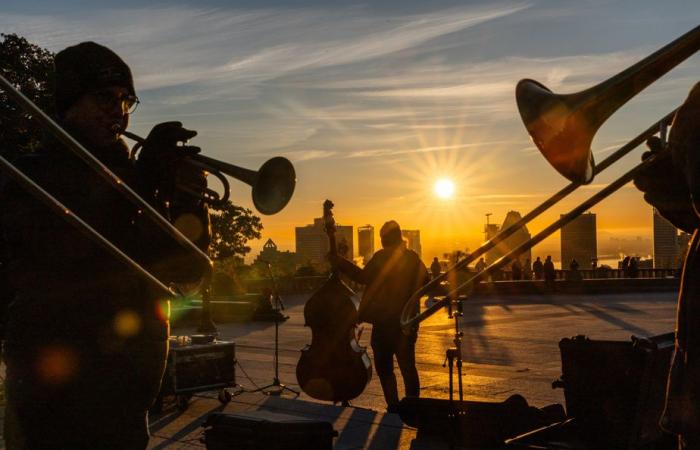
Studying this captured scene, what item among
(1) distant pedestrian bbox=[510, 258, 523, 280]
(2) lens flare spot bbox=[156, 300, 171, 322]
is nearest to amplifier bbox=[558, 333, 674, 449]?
(2) lens flare spot bbox=[156, 300, 171, 322]

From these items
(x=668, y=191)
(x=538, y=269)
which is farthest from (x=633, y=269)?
(x=668, y=191)

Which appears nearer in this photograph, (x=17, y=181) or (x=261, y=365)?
(x=17, y=181)

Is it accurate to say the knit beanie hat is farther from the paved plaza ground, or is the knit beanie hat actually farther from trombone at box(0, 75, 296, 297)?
the paved plaza ground

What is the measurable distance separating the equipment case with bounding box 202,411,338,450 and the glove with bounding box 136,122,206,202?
8.39ft

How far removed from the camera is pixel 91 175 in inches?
112

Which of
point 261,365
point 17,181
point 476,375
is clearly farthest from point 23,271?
point 261,365

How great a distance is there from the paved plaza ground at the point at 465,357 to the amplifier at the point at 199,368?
0.79 ft

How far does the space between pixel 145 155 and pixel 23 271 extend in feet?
1.84

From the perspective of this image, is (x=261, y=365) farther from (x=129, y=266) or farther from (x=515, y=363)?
(x=129, y=266)

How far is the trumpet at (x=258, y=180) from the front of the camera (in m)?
3.15

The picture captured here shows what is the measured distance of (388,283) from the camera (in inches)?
326

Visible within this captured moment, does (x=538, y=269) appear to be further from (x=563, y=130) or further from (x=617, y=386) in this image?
(x=563, y=130)

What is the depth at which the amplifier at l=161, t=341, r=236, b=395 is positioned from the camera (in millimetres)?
9039

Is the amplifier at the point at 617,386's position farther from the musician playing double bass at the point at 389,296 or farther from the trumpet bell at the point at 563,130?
the trumpet bell at the point at 563,130
